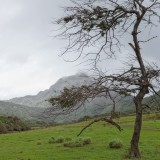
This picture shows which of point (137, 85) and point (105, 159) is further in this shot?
point (105, 159)

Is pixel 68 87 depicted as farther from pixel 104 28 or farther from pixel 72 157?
pixel 72 157

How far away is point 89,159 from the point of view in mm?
30891

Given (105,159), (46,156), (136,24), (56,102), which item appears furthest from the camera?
(46,156)

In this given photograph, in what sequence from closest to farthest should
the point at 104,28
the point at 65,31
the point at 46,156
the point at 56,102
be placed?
the point at 56,102
the point at 65,31
the point at 104,28
the point at 46,156

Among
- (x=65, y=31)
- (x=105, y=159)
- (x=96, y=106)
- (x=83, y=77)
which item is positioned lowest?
(x=105, y=159)

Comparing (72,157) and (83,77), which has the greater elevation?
(83,77)

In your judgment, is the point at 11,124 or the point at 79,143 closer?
the point at 79,143

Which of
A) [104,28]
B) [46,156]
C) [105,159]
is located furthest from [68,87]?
[46,156]

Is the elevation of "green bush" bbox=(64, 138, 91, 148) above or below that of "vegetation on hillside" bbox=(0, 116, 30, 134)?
below

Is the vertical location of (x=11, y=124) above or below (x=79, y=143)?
above

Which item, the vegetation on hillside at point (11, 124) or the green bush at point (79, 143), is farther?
the vegetation on hillside at point (11, 124)

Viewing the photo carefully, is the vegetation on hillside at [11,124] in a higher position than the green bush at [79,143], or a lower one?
higher

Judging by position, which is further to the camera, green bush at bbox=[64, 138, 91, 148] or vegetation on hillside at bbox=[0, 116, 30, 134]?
vegetation on hillside at bbox=[0, 116, 30, 134]

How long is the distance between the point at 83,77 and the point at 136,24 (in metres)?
8.25
